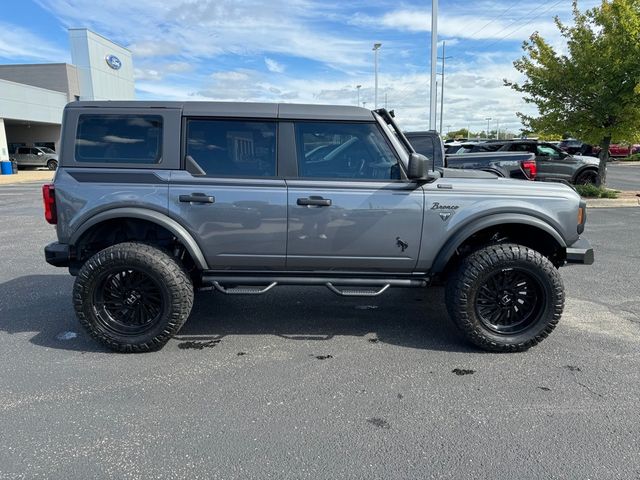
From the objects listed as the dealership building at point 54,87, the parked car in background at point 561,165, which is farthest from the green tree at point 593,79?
the dealership building at point 54,87

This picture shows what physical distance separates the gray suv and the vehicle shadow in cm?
49

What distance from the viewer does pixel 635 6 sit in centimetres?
1130

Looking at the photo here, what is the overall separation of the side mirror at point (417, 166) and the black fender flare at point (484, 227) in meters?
0.57

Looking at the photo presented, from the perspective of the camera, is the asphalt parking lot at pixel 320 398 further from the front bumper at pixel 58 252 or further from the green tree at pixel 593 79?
the green tree at pixel 593 79

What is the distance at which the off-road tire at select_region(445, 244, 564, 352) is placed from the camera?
3.60 meters

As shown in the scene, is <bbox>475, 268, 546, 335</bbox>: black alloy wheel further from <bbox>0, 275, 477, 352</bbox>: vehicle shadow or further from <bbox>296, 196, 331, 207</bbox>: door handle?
<bbox>296, 196, 331, 207</bbox>: door handle

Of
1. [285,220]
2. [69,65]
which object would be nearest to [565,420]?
[285,220]

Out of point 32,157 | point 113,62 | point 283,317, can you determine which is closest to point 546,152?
point 283,317

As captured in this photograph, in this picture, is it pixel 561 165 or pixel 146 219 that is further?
pixel 561 165

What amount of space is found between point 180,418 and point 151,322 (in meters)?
1.12

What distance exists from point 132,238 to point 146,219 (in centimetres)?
51

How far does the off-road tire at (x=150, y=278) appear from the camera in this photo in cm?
356

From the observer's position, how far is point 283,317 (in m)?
4.48

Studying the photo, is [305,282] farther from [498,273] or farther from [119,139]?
[119,139]
